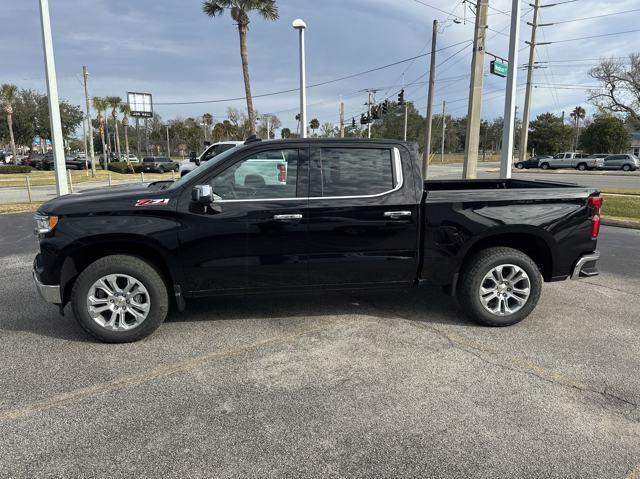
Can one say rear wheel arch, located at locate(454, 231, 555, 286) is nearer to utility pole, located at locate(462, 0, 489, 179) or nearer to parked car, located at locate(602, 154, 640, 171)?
utility pole, located at locate(462, 0, 489, 179)

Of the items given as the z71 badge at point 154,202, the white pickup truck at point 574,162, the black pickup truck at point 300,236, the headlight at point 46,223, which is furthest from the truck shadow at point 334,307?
the white pickup truck at point 574,162

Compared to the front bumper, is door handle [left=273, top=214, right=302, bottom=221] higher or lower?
higher

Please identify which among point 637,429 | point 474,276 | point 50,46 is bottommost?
point 637,429

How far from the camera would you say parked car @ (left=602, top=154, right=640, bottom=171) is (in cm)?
4303

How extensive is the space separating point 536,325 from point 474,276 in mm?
848

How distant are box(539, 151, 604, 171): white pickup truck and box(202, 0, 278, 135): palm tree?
114 ft

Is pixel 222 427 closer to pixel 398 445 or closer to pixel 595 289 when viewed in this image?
pixel 398 445

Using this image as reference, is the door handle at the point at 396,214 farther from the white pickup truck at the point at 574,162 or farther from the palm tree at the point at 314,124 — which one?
the palm tree at the point at 314,124

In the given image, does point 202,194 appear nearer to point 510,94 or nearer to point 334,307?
point 334,307

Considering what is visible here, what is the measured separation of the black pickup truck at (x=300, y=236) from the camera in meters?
4.11

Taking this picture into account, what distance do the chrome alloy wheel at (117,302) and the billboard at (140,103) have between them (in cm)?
5651

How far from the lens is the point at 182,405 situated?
3203 mm

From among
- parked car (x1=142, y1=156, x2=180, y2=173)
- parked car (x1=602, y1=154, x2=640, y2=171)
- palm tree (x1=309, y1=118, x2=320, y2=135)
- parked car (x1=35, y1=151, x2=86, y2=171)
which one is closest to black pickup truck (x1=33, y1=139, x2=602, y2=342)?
parked car (x1=142, y1=156, x2=180, y2=173)

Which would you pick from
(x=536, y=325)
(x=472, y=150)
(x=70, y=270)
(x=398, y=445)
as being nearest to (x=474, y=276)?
(x=536, y=325)
